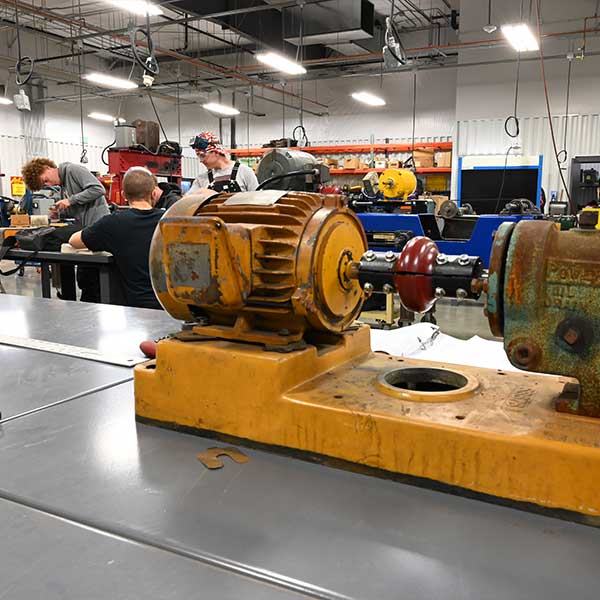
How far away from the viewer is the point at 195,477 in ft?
2.44

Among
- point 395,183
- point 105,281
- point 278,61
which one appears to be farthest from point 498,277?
point 278,61

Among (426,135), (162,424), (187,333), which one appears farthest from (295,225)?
(426,135)

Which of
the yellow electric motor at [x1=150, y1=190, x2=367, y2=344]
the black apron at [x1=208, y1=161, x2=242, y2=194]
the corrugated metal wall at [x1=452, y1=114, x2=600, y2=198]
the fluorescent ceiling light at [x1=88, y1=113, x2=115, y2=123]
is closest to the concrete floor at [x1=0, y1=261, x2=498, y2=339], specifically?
the black apron at [x1=208, y1=161, x2=242, y2=194]

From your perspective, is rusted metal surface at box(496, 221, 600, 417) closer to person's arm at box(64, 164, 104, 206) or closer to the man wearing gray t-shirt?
the man wearing gray t-shirt

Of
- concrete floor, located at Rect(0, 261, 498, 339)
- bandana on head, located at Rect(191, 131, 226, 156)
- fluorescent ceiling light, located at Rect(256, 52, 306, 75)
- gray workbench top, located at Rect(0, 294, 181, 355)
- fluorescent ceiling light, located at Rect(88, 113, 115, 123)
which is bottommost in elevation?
concrete floor, located at Rect(0, 261, 498, 339)

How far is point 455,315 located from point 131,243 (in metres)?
3.19

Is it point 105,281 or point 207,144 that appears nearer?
point 105,281

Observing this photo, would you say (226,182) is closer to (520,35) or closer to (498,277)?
(498,277)

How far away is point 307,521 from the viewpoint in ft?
2.10

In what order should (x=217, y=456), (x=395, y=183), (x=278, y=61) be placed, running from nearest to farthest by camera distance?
1. (x=217, y=456)
2. (x=395, y=183)
3. (x=278, y=61)

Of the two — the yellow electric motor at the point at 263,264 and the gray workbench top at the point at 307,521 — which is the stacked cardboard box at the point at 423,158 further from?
the gray workbench top at the point at 307,521

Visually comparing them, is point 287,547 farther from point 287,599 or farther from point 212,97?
point 212,97

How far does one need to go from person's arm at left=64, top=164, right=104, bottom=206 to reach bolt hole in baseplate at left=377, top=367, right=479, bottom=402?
3.43m

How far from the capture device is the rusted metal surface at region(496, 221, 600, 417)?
68 cm
